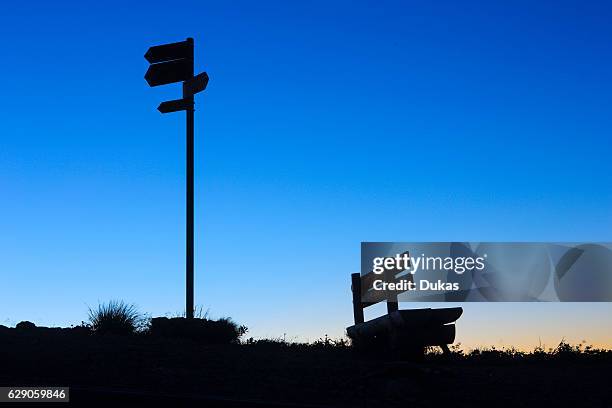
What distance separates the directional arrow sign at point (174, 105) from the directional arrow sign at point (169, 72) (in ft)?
1.67

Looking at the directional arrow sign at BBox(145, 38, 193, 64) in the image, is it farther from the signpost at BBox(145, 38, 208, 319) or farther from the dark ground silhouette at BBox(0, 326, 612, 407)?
the dark ground silhouette at BBox(0, 326, 612, 407)

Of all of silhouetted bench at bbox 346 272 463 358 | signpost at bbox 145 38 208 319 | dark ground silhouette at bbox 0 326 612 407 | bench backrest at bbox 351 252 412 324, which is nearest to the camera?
dark ground silhouette at bbox 0 326 612 407

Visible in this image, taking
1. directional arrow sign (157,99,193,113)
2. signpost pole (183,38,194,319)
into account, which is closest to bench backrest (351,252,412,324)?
signpost pole (183,38,194,319)

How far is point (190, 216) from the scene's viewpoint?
17688 mm

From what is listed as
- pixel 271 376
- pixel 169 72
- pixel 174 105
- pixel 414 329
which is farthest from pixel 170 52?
pixel 271 376

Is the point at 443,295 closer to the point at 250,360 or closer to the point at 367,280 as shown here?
the point at 367,280

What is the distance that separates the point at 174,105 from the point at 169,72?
84 cm

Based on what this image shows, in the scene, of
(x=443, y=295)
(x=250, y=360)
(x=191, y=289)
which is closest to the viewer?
(x=250, y=360)

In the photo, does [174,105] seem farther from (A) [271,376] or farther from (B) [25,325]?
(A) [271,376]

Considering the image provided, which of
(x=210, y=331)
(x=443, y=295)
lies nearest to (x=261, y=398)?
(x=210, y=331)

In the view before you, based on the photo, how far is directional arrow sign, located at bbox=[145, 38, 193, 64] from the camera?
18453 mm

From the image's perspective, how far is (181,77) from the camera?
1833 cm

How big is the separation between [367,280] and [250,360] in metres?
4.11

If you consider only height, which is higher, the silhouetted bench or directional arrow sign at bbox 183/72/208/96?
directional arrow sign at bbox 183/72/208/96
